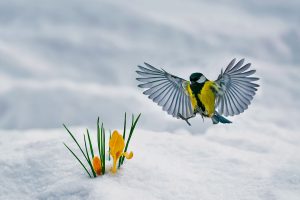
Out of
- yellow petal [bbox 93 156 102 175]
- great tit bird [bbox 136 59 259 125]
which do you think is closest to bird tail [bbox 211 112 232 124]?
great tit bird [bbox 136 59 259 125]

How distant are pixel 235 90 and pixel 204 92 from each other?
10 cm

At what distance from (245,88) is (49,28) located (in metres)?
3.36

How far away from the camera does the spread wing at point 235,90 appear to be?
1.61m

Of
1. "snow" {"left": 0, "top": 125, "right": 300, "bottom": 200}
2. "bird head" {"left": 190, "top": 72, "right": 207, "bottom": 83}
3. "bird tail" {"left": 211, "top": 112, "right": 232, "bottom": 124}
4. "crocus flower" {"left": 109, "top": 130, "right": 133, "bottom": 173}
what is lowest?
"snow" {"left": 0, "top": 125, "right": 300, "bottom": 200}

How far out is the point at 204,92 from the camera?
5.24 ft

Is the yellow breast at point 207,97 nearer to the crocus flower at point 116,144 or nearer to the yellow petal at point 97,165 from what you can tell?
the crocus flower at point 116,144

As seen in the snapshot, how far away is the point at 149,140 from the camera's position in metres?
2.41

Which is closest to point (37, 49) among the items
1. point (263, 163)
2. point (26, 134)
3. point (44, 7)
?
point (44, 7)

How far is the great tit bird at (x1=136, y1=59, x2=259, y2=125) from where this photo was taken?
1.60 metres

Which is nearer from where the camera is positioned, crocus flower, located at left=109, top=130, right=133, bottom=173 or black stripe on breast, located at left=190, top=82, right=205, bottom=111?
black stripe on breast, located at left=190, top=82, right=205, bottom=111

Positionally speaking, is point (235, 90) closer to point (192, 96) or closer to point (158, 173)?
point (192, 96)

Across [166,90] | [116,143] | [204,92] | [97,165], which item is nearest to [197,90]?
[204,92]

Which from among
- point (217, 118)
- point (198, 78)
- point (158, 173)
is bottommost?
point (158, 173)

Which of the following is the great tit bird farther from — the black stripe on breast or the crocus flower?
the crocus flower
